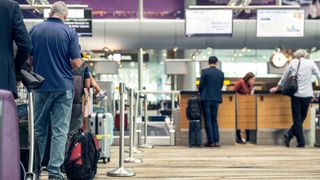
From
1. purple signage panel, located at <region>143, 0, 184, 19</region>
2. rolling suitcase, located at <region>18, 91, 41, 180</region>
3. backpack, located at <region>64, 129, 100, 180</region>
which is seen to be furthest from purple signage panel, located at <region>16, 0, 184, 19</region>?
rolling suitcase, located at <region>18, 91, 41, 180</region>

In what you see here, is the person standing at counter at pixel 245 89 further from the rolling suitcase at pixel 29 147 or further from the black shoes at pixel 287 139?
the rolling suitcase at pixel 29 147

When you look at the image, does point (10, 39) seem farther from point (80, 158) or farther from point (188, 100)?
point (188, 100)

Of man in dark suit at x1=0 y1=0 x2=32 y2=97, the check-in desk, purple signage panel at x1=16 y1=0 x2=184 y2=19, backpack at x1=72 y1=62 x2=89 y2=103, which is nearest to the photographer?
man in dark suit at x1=0 y1=0 x2=32 y2=97

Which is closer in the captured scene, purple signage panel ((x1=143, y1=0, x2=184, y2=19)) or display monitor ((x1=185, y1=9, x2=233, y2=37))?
display monitor ((x1=185, y1=9, x2=233, y2=37))

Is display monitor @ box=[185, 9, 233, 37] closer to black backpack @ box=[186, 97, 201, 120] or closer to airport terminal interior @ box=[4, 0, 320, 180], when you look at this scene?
airport terminal interior @ box=[4, 0, 320, 180]

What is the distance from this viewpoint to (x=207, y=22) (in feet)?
42.1

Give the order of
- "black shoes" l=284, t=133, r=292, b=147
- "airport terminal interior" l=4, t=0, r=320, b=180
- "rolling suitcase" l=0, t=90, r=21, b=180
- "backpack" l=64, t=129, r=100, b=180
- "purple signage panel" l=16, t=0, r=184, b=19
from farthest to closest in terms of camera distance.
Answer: "purple signage panel" l=16, t=0, r=184, b=19 < "black shoes" l=284, t=133, r=292, b=147 < "airport terminal interior" l=4, t=0, r=320, b=180 < "backpack" l=64, t=129, r=100, b=180 < "rolling suitcase" l=0, t=90, r=21, b=180

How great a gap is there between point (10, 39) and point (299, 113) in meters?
6.49

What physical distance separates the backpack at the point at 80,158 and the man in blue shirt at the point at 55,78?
0.26 m

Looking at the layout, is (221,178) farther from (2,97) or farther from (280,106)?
(280,106)

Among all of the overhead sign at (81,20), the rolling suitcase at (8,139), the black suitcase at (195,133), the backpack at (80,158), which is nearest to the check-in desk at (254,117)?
the black suitcase at (195,133)

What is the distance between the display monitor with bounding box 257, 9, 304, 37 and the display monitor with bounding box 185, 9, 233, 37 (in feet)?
2.30

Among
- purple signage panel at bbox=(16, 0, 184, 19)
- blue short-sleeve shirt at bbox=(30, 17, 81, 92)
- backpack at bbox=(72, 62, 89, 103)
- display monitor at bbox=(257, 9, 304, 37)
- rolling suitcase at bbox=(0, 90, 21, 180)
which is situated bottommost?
rolling suitcase at bbox=(0, 90, 21, 180)

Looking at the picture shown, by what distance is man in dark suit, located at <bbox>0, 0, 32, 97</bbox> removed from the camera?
3.35m
